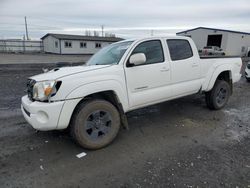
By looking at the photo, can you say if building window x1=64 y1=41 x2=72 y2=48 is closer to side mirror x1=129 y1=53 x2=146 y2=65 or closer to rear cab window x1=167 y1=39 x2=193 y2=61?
rear cab window x1=167 y1=39 x2=193 y2=61

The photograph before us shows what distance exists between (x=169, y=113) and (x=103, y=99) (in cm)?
245

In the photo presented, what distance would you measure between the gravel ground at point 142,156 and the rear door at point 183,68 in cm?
82

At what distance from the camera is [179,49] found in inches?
181

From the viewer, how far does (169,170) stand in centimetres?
296

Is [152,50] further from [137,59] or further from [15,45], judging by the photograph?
[15,45]

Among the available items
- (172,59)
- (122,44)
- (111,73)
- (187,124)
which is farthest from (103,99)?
(187,124)

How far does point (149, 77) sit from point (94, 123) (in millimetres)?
1369

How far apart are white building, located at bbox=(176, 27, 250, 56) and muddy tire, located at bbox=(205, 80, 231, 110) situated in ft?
112

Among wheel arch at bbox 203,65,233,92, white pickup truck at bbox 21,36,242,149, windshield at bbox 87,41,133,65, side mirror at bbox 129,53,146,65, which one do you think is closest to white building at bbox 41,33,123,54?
windshield at bbox 87,41,133,65

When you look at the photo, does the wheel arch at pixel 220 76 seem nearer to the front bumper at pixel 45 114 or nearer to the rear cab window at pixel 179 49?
the rear cab window at pixel 179 49

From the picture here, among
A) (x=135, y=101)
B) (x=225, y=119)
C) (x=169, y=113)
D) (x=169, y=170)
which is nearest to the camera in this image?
(x=169, y=170)

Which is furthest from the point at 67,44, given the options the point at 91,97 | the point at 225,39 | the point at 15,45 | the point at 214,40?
the point at 91,97

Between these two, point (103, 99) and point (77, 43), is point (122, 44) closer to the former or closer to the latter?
point (103, 99)

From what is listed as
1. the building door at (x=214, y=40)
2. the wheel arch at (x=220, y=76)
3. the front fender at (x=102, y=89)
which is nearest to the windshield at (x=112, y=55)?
the front fender at (x=102, y=89)
